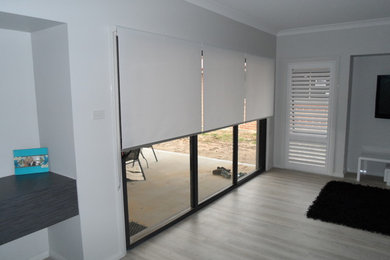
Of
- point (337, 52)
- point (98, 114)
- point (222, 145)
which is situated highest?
point (337, 52)

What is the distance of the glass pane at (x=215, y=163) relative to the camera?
4285 mm

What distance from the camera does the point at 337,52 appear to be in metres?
4.87

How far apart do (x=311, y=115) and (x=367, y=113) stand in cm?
94

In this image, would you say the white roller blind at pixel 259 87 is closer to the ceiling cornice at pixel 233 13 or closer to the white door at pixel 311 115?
the white door at pixel 311 115

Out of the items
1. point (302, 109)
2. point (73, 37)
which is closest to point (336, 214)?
point (302, 109)

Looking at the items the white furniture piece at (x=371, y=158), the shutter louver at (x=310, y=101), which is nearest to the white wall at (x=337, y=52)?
the shutter louver at (x=310, y=101)

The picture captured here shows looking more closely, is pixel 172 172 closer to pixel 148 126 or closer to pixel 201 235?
pixel 201 235

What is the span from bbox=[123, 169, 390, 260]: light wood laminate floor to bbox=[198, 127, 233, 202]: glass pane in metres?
0.35

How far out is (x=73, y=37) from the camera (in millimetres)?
2166

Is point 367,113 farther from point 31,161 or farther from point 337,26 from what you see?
point 31,161

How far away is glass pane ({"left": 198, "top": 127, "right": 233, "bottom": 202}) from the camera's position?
4.29m

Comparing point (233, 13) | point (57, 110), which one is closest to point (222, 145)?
point (233, 13)

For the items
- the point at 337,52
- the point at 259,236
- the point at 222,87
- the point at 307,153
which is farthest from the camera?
the point at 307,153

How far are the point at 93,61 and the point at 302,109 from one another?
4.03 meters
